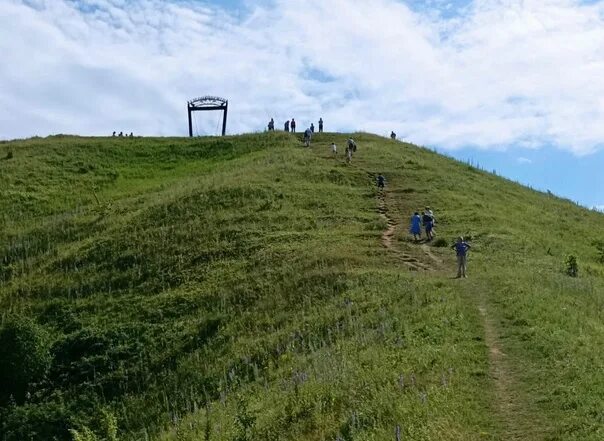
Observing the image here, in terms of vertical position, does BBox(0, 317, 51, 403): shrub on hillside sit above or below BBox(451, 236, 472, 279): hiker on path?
below

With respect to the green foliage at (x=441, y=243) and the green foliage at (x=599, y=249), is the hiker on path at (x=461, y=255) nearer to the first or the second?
the green foliage at (x=441, y=243)

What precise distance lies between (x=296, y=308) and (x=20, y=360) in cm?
915

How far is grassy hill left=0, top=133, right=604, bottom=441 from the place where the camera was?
14.0 meters

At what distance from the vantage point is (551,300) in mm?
21188

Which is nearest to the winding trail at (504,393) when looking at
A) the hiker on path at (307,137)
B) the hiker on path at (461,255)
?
the hiker on path at (461,255)

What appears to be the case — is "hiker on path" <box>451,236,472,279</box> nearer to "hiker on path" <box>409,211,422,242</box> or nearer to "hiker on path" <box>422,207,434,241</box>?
"hiker on path" <box>409,211,422,242</box>

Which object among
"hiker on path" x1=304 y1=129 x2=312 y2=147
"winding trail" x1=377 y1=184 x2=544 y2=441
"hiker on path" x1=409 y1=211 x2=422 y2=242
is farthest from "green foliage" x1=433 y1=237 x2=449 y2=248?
"hiker on path" x1=304 y1=129 x2=312 y2=147

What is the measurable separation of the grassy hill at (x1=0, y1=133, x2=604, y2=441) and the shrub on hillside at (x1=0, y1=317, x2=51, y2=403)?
61 mm

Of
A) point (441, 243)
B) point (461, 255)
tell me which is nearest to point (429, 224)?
point (441, 243)

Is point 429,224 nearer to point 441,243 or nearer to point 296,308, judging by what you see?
point 441,243

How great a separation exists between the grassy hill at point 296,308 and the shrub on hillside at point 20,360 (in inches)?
2.4

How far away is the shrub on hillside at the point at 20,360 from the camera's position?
24.7 m

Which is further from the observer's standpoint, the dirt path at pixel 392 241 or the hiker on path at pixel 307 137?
the hiker on path at pixel 307 137

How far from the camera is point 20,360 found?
2489 cm
